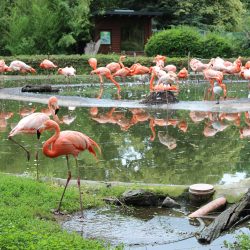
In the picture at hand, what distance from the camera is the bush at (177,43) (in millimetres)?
30984

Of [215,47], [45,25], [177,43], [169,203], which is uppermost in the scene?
[169,203]

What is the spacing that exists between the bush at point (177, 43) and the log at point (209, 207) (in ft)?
80.1

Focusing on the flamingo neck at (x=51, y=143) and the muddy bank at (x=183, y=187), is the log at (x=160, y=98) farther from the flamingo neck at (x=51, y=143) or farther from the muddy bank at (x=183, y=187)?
the flamingo neck at (x=51, y=143)

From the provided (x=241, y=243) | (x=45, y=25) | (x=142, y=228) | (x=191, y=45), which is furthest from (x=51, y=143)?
(x=45, y=25)

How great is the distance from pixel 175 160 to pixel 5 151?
3.31m

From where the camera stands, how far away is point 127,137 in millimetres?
12117

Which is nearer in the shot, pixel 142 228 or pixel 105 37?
pixel 142 228

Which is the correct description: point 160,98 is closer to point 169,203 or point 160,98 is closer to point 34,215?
point 169,203

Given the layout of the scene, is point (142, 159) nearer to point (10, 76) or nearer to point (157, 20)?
point (10, 76)

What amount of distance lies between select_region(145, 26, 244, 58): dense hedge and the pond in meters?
15.0

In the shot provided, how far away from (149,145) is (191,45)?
67.5ft

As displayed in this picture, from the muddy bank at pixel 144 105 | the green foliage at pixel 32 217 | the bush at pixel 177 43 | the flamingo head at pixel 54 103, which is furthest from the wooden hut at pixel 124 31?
the green foliage at pixel 32 217

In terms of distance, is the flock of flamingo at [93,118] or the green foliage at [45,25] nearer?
the flock of flamingo at [93,118]

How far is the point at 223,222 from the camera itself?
21.2 ft
